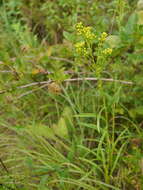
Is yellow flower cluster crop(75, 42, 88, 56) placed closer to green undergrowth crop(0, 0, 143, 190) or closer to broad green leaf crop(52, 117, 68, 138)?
green undergrowth crop(0, 0, 143, 190)

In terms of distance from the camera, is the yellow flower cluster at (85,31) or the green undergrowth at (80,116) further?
the green undergrowth at (80,116)

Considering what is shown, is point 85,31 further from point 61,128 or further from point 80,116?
point 61,128

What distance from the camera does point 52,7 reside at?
9.05 feet

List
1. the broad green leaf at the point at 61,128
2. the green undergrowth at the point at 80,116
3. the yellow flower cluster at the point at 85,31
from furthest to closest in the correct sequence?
the broad green leaf at the point at 61,128
the green undergrowth at the point at 80,116
the yellow flower cluster at the point at 85,31

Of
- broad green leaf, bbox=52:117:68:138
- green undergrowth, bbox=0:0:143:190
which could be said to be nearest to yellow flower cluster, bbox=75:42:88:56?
green undergrowth, bbox=0:0:143:190

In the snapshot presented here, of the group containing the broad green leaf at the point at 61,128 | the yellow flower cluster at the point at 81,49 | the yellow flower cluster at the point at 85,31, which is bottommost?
the broad green leaf at the point at 61,128

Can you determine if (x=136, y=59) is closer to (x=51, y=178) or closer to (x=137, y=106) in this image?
(x=137, y=106)

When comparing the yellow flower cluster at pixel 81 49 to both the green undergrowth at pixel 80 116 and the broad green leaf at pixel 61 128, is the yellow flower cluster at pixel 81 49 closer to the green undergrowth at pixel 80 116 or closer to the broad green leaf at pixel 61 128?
the green undergrowth at pixel 80 116

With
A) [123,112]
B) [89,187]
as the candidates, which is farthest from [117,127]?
[89,187]

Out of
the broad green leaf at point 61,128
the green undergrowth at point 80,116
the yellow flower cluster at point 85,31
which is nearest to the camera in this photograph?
the yellow flower cluster at point 85,31

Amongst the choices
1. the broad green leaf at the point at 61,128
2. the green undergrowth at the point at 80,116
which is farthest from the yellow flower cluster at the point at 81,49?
the broad green leaf at the point at 61,128

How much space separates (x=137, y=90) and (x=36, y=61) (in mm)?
634

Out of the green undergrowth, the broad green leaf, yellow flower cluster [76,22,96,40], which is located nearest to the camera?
yellow flower cluster [76,22,96,40]

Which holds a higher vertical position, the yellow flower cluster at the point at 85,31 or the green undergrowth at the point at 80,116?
the yellow flower cluster at the point at 85,31
